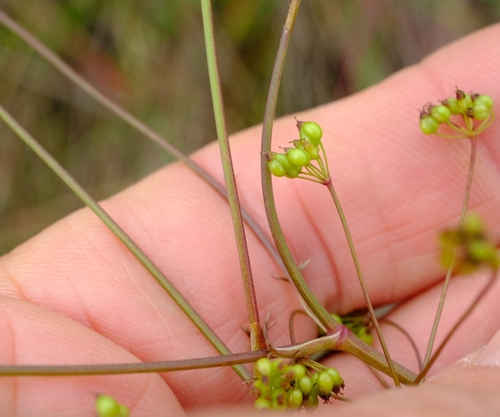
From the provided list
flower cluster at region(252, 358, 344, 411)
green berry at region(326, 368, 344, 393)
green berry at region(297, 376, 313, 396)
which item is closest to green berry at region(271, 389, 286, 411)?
flower cluster at region(252, 358, 344, 411)

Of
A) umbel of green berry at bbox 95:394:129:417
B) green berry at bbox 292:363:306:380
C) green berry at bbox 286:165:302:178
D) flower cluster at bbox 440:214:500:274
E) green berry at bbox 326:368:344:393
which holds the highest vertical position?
green berry at bbox 286:165:302:178

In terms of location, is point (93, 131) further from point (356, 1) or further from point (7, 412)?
point (7, 412)

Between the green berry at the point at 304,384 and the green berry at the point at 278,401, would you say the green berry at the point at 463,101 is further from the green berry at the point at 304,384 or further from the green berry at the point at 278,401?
the green berry at the point at 278,401

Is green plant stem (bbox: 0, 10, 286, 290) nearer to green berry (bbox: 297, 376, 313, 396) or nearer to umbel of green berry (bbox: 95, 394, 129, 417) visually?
green berry (bbox: 297, 376, 313, 396)

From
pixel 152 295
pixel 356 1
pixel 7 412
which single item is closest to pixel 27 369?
pixel 7 412

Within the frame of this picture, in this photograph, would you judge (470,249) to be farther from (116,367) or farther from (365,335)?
(365,335)

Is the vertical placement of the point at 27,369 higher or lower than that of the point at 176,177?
lower

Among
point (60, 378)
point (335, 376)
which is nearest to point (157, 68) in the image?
point (60, 378)
